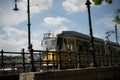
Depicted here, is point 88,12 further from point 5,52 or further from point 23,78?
point 23,78

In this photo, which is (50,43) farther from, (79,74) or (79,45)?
(79,74)

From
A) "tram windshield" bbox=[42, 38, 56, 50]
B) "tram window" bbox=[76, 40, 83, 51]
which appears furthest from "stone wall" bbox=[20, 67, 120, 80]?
"tram windshield" bbox=[42, 38, 56, 50]

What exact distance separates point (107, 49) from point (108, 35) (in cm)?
1021

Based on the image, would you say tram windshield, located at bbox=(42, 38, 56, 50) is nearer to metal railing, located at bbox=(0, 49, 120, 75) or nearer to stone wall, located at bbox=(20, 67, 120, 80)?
metal railing, located at bbox=(0, 49, 120, 75)

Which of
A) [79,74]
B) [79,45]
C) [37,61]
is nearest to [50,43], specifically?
[79,45]

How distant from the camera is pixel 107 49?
97.1 ft

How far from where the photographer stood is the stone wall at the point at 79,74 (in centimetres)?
771

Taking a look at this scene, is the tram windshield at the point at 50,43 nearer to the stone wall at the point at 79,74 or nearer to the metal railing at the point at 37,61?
the metal railing at the point at 37,61

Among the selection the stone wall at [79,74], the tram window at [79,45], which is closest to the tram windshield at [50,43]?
the tram window at [79,45]

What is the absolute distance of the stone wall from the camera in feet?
25.3

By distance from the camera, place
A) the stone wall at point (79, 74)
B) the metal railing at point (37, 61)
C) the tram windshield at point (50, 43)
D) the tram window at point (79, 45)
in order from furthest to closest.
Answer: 1. the tram window at point (79, 45)
2. the tram windshield at point (50, 43)
3. the metal railing at point (37, 61)
4. the stone wall at point (79, 74)

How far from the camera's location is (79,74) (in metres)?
10.1

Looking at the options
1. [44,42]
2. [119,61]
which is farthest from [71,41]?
[119,61]

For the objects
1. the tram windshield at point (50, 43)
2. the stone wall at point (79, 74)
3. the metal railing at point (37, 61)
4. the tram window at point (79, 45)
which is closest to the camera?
the stone wall at point (79, 74)
